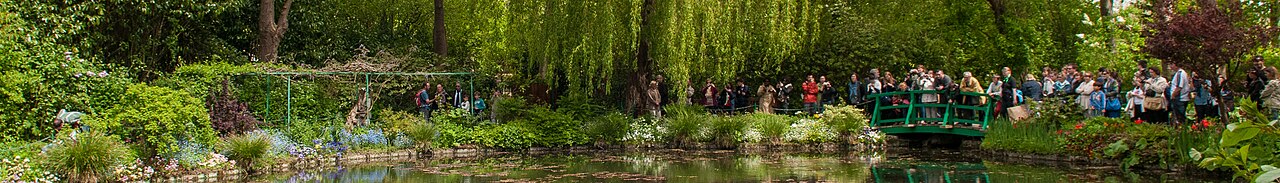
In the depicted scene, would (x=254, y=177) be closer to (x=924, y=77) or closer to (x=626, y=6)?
(x=626, y=6)

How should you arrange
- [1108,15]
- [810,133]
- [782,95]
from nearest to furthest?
1. [810,133]
2. [782,95]
3. [1108,15]

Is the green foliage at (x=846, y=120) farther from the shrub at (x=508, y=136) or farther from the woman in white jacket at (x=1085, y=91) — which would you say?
the shrub at (x=508, y=136)

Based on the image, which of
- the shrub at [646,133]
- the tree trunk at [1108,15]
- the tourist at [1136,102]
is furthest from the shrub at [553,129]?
the tree trunk at [1108,15]

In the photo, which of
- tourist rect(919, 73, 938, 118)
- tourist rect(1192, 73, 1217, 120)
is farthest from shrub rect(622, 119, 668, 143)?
tourist rect(1192, 73, 1217, 120)

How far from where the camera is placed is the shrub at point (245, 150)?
1416 cm

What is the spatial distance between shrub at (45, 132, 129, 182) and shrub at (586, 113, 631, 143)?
349 inches

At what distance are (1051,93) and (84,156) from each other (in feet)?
40.2

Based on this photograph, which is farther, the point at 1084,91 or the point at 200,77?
the point at 200,77

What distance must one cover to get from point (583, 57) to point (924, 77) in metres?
5.23

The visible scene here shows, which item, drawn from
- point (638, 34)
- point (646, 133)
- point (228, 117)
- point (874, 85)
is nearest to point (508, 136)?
point (646, 133)

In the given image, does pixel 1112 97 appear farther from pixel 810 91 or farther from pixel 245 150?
pixel 245 150

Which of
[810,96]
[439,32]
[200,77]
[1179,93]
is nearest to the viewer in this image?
[1179,93]

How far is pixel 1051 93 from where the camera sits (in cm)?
1728

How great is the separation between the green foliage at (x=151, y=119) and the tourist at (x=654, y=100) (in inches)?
345
